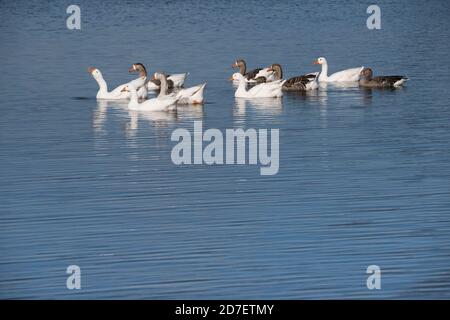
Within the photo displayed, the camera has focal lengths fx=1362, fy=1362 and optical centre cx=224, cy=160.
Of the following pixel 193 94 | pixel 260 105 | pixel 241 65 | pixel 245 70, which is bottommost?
pixel 260 105

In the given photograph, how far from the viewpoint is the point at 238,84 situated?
27625 mm

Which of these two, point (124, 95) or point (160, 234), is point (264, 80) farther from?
point (160, 234)

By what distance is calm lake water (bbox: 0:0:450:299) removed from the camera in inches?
509

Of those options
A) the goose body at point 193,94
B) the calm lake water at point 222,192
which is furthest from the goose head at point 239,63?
the goose body at point 193,94

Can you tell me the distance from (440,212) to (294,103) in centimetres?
1019

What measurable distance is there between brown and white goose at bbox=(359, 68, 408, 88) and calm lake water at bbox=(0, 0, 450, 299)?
43 centimetres

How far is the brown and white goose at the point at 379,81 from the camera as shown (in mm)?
27453

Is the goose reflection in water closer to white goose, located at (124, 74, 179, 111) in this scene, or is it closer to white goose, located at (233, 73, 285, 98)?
white goose, located at (233, 73, 285, 98)

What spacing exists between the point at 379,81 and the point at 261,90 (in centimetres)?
282

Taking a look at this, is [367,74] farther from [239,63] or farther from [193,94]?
[193,94]

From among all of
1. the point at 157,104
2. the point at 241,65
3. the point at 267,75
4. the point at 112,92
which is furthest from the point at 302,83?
the point at 157,104

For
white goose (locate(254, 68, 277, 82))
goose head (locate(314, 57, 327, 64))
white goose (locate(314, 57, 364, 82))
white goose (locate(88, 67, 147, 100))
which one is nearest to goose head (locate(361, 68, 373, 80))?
white goose (locate(314, 57, 364, 82))
